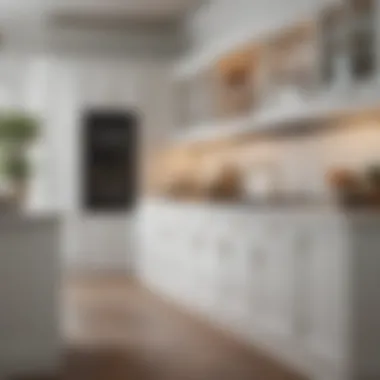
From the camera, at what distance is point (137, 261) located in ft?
33.6

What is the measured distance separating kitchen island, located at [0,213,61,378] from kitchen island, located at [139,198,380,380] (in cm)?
127

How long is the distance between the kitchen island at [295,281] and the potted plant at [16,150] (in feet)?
4.70

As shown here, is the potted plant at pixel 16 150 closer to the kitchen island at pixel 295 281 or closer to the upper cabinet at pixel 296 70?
the kitchen island at pixel 295 281

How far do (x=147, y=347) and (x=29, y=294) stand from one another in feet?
3.48

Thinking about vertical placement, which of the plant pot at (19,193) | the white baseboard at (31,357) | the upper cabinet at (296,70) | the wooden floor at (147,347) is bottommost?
the wooden floor at (147,347)

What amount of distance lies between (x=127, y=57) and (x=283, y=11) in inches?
166

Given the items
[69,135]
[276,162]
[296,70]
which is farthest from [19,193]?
[69,135]

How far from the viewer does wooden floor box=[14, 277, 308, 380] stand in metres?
4.79

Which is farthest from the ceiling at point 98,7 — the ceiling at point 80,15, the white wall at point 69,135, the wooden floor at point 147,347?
the wooden floor at point 147,347

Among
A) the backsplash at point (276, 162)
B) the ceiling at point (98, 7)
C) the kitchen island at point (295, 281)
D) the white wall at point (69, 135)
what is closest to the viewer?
the kitchen island at point (295, 281)

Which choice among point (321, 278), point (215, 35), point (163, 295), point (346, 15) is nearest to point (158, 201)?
point (163, 295)

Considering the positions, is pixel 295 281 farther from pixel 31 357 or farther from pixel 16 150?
pixel 16 150

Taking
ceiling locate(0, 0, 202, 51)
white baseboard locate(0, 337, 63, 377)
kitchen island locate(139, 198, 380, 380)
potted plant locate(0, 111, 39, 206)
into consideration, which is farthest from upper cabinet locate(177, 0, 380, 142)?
white baseboard locate(0, 337, 63, 377)

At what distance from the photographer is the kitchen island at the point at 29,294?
4.72m
